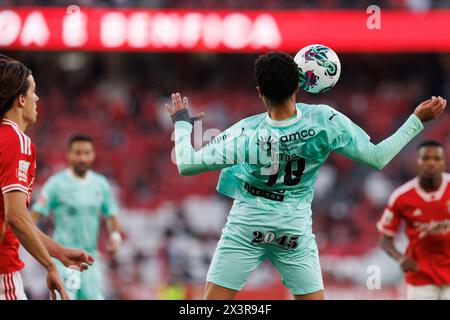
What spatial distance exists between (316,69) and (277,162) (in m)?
0.70

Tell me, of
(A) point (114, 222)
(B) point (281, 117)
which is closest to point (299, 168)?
(B) point (281, 117)

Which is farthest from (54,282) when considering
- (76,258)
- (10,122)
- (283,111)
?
(283,111)

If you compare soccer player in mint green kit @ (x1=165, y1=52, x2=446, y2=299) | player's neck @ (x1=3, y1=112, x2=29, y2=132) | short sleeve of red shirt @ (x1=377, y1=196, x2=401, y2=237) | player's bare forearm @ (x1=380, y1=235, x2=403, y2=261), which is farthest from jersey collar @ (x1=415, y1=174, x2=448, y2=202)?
player's neck @ (x1=3, y1=112, x2=29, y2=132)

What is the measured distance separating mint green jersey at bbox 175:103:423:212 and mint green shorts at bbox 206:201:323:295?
10 cm

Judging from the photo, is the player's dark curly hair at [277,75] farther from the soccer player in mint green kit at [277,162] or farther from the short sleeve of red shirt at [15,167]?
the short sleeve of red shirt at [15,167]

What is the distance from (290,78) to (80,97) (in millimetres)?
13810

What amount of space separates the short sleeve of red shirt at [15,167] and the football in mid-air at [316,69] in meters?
1.91

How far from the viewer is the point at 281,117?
5445 millimetres

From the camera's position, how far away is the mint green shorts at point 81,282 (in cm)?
825

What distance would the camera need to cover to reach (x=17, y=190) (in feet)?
15.0

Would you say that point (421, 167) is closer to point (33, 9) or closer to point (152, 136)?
point (152, 136)

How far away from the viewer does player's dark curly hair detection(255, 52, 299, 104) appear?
17.3ft

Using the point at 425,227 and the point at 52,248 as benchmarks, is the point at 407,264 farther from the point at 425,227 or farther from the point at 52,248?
the point at 52,248

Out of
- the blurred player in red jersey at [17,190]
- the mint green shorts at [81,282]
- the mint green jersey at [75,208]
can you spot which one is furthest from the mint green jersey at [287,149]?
the mint green jersey at [75,208]
